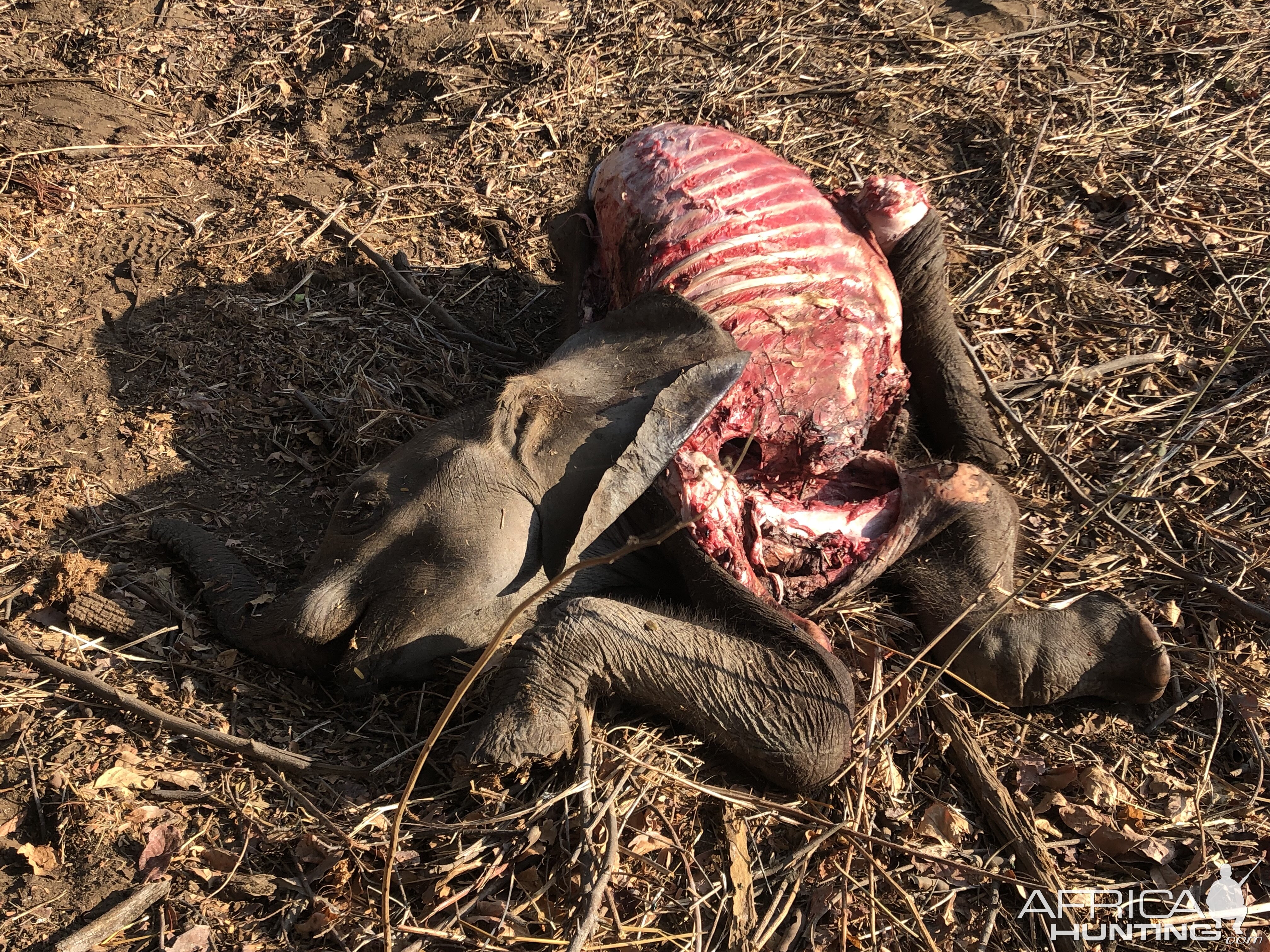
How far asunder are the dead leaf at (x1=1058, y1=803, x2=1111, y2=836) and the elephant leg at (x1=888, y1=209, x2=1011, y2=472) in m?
1.40

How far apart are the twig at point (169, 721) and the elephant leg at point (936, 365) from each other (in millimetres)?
2543

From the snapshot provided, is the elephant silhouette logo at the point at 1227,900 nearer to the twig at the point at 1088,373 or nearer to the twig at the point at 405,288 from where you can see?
the twig at the point at 1088,373

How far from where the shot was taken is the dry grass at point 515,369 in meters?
2.78

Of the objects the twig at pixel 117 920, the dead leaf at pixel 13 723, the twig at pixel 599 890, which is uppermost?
the dead leaf at pixel 13 723

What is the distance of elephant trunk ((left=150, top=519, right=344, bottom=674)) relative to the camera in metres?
3.14

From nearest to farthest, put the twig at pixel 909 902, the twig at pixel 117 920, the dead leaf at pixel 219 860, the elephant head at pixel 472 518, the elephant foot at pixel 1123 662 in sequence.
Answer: the twig at pixel 117 920 < the dead leaf at pixel 219 860 < the twig at pixel 909 902 < the elephant head at pixel 472 518 < the elephant foot at pixel 1123 662

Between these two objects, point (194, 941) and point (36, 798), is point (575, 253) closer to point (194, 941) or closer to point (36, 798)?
point (36, 798)

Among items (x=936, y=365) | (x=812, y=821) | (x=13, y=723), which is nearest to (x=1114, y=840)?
(x=812, y=821)

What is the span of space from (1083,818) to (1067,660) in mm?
495

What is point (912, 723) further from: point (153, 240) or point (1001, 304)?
point (153, 240)

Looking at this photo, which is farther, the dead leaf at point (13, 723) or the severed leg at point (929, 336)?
the severed leg at point (929, 336)

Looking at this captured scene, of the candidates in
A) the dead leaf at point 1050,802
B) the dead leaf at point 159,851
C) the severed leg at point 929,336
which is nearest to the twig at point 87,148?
the severed leg at point 929,336

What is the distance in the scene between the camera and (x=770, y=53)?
5.80m

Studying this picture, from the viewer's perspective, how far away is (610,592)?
11.2 feet
